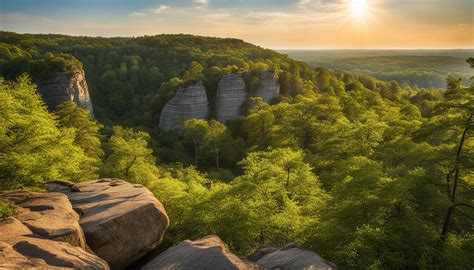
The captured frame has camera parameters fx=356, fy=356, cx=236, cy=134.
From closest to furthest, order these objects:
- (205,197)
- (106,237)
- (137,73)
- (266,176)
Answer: (106,237) → (205,197) → (266,176) → (137,73)

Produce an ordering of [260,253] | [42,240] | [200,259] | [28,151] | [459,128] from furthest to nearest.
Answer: [28,151] < [459,128] < [260,253] < [200,259] < [42,240]

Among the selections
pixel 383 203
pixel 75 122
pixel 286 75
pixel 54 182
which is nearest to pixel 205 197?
pixel 54 182

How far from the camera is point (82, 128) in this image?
41250 mm

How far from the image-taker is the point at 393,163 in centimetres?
3216

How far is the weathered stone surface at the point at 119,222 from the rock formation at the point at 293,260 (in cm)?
617

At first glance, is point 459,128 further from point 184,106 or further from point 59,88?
point 184,106

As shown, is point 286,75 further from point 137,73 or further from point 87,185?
point 87,185

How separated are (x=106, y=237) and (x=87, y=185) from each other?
728 cm

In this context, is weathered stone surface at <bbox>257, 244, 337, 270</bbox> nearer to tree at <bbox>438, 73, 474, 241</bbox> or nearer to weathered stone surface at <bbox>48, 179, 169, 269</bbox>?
weathered stone surface at <bbox>48, 179, 169, 269</bbox>

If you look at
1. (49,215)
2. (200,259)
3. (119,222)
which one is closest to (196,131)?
(119,222)

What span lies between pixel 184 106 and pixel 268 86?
63.0 ft

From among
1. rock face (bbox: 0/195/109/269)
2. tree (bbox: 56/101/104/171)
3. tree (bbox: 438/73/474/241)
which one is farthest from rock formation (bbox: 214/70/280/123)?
rock face (bbox: 0/195/109/269)

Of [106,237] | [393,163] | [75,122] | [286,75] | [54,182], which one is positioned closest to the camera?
[106,237]

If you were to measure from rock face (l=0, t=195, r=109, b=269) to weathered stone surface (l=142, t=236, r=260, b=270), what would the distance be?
2.91m
